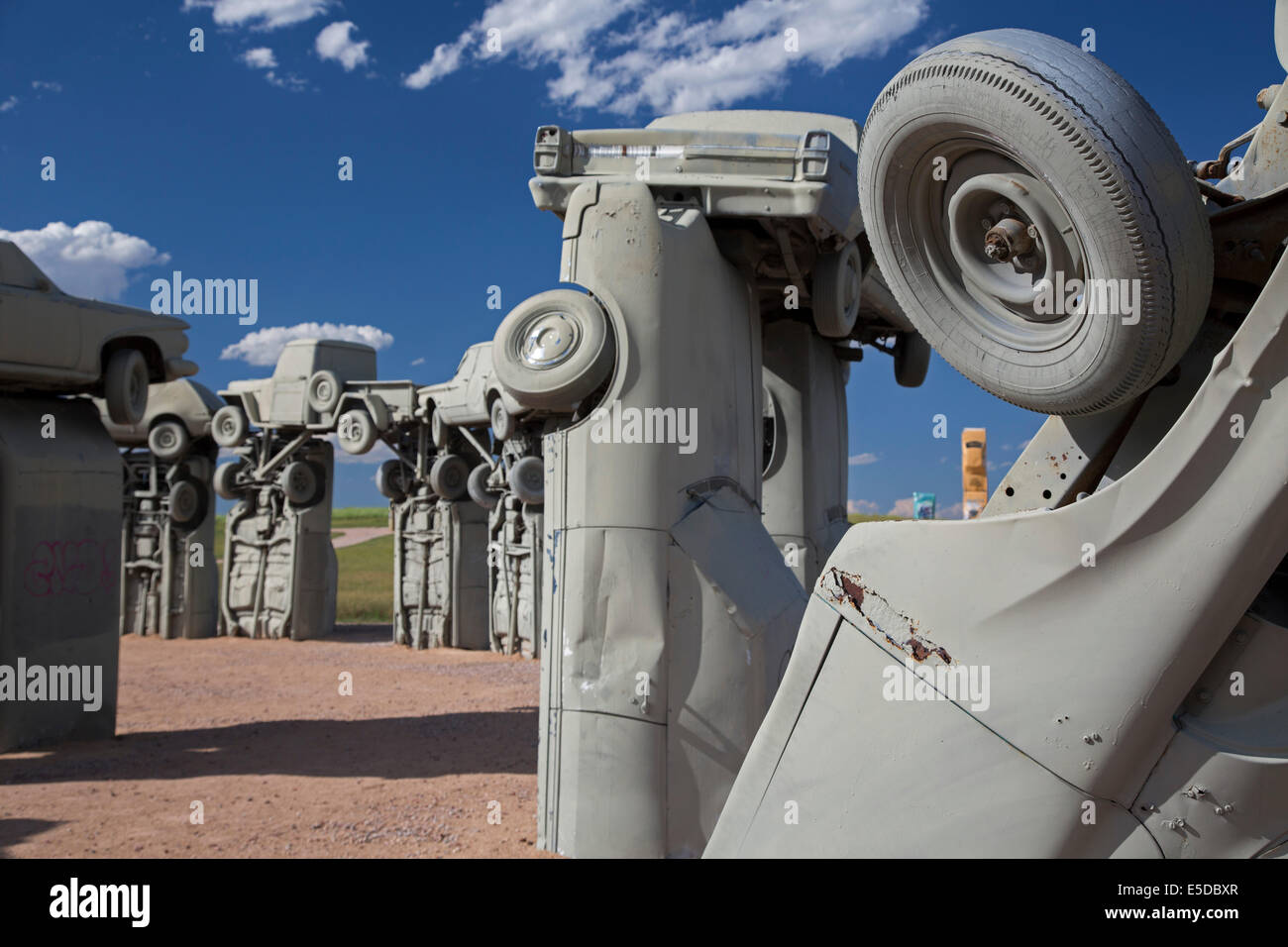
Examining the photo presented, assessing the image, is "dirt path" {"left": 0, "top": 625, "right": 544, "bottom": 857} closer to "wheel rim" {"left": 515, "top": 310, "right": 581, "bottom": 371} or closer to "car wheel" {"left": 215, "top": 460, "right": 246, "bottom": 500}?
"wheel rim" {"left": 515, "top": 310, "right": 581, "bottom": 371}

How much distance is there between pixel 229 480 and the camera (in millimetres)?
17734

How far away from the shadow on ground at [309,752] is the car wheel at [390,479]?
739 centimetres

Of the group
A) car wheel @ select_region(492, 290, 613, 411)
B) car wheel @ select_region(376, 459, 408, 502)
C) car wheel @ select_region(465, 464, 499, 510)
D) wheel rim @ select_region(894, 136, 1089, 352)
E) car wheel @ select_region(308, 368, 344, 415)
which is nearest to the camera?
wheel rim @ select_region(894, 136, 1089, 352)

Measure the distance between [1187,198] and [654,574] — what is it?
125 inches

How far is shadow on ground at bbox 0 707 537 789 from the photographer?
309 inches

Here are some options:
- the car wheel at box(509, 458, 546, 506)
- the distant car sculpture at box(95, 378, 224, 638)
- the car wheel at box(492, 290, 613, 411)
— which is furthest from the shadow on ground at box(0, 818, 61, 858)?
the distant car sculpture at box(95, 378, 224, 638)

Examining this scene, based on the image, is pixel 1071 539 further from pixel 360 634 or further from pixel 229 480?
pixel 360 634

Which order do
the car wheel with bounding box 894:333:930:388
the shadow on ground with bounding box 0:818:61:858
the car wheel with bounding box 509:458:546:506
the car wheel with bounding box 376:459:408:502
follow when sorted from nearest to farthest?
the shadow on ground with bounding box 0:818:61:858, the car wheel with bounding box 894:333:930:388, the car wheel with bounding box 509:458:546:506, the car wheel with bounding box 376:459:408:502

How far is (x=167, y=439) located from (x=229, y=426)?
3.56 feet

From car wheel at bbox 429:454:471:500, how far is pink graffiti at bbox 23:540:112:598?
7.20m

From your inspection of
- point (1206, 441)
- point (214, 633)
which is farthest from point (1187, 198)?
point (214, 633)

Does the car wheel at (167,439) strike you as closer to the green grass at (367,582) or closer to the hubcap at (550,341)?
the green grass at (367,582)

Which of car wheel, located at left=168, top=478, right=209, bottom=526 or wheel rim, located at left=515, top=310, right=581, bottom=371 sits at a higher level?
wheel rim, located at left=515, top=310, right=581, bottom=371

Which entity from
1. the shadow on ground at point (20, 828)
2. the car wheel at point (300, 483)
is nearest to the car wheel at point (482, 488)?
the car wheel at point (300, 483)
